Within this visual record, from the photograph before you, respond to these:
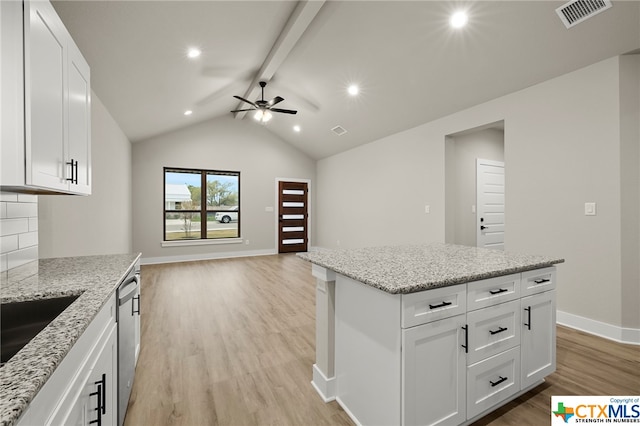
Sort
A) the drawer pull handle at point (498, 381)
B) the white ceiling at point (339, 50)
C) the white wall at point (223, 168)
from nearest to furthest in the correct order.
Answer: the drawer pull handle at point (498, 381), the white ceiling at point (339, 50), the white wall at point (223, 168)

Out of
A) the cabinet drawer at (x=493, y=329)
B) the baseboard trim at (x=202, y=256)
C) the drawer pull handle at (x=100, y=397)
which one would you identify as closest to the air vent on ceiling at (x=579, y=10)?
the cabinet drawer at (x=493, y=329)

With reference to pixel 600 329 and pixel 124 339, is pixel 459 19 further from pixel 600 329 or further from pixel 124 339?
pixel 124 339

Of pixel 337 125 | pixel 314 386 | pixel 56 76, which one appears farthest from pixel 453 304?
pixel 337 125

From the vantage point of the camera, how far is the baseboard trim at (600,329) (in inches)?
106

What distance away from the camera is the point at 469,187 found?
195 inches

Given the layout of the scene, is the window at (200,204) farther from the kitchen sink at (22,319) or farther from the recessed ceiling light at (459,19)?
the kitchen sink at (22,319)

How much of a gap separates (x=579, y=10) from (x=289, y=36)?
9.08 feet

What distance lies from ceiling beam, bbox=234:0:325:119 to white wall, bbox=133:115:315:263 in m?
2.48

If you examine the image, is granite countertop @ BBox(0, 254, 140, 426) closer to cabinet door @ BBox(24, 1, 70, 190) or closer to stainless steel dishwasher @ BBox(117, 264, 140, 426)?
stainless steel dishwasher @ BBox(117, 264, 140, 426)

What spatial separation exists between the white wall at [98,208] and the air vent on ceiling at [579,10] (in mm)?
4422

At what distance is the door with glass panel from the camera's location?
308 inches

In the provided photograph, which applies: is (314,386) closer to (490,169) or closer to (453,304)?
(453,304)

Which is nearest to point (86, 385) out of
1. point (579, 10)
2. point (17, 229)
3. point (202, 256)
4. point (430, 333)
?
point (17, 229)

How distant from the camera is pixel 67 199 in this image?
267 cm
